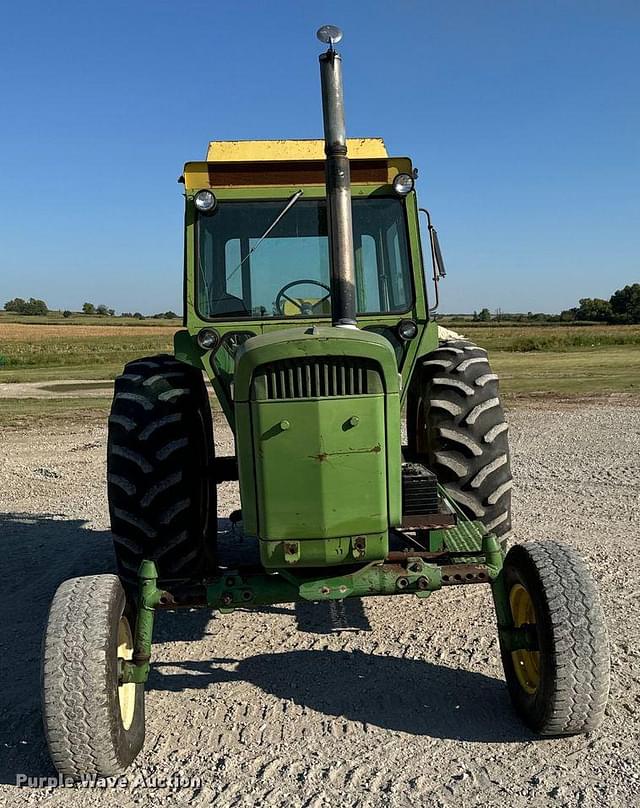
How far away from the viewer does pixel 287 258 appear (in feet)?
16.0

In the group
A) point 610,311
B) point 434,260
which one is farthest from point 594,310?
point 434,260

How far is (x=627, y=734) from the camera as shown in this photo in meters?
3.34

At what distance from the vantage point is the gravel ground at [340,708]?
305 centimetres

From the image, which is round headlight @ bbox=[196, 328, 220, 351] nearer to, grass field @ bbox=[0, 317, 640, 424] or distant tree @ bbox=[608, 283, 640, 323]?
grass field @ bbox=[0, 317, 640, 424]

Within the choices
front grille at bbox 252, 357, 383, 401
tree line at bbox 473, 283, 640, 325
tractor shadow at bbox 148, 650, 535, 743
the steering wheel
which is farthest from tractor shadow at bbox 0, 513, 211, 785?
tree line at bbox 473, 283, 640, 325

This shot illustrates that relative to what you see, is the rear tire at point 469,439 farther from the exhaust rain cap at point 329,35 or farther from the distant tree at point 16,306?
the distant tree at point 16,306

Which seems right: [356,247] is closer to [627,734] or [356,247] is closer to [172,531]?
[172,531]

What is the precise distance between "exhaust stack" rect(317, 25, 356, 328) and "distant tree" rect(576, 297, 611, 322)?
83.9 m

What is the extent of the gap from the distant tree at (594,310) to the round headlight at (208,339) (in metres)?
83.5

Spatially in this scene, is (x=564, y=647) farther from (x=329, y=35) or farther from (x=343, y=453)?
(x=329, y=35)

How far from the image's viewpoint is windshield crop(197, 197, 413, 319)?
472 centimetres

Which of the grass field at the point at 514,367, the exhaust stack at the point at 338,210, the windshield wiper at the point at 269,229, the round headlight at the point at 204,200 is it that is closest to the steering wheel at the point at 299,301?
the windshield wiper at the point at 269,229

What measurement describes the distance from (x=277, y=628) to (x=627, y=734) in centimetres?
212

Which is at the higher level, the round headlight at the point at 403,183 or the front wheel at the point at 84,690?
the round headlight at the point at 403,183
